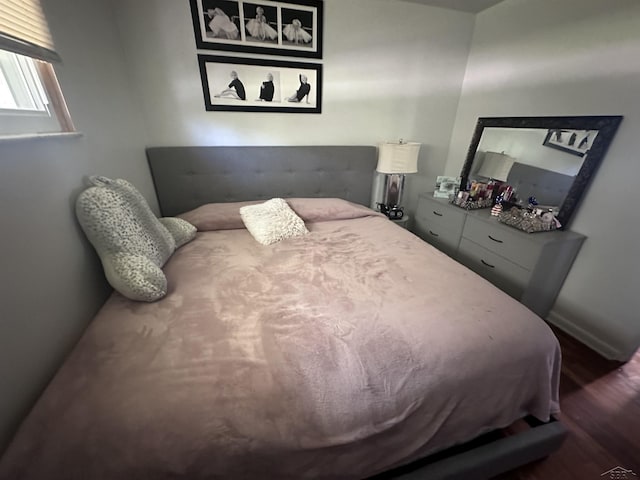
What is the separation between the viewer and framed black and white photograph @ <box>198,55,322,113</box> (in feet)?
6.50

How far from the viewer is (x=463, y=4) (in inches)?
84.7

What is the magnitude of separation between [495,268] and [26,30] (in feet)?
9.11

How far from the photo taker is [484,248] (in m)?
2.04

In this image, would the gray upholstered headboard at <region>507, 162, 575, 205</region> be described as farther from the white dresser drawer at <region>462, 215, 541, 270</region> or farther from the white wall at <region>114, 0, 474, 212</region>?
the white wall at <region>114, 0, 474, 212</region>

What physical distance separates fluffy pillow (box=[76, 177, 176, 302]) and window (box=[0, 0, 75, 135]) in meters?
0.29

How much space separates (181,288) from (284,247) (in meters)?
0.64

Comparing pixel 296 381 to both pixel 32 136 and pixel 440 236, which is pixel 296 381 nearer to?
pixel 32 136

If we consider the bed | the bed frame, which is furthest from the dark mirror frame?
Answer: the bed frame

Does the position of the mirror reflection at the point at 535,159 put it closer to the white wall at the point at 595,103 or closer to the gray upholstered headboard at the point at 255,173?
the white wall at the point at 595,103

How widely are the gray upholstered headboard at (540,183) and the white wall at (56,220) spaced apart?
283 centimetres

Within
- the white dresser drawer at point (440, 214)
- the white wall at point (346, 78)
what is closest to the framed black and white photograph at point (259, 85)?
the white wall at point (346, 78)

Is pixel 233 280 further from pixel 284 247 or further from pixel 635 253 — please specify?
pixel 635 253

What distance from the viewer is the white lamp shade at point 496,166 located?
85.3 inches

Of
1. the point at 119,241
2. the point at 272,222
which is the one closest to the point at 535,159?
the point at 272,222
